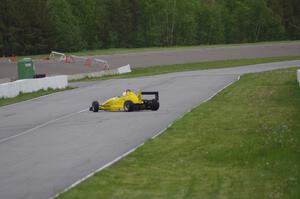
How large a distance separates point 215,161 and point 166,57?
49.5 metres

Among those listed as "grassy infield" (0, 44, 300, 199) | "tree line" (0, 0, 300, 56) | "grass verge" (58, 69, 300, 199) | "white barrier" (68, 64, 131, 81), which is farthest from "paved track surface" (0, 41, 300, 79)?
"grass verge" (58, 69, 300, 199)

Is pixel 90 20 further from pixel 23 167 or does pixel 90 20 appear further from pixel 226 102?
pixel 23 167

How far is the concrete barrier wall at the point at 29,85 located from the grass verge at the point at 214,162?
49.4 feet

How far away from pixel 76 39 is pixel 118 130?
72.6 m

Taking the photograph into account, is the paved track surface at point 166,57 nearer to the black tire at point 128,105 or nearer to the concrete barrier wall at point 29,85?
the concrete barrier wall at point 29,85

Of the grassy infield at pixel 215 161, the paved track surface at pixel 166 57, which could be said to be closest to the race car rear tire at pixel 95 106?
the grassy infield at pixel 215 161

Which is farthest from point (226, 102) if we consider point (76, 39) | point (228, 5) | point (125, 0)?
point (228, 5)

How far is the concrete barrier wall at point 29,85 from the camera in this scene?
33.3 meters

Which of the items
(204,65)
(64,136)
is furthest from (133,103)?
(204,65)

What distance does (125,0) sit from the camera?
9662 centimetres

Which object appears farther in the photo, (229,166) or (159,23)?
(159,23)

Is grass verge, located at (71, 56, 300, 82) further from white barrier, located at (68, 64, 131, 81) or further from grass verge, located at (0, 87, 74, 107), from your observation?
grass verge, located at (0, 87, 74, 107)

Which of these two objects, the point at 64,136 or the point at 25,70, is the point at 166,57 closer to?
the point at 25,70

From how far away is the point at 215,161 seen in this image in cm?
1259
